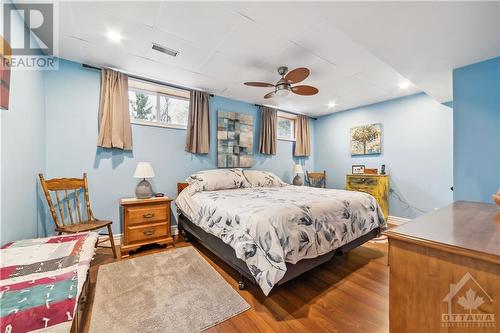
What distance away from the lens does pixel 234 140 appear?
3.87 meters

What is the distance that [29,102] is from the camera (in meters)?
1.96

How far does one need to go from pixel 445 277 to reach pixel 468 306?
95 millimetres

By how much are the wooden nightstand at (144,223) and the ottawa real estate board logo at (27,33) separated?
5.48 ft

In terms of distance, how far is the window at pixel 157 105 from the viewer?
303 cm

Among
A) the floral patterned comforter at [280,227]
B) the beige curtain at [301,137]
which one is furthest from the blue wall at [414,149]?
the floral patterned comforter at [280,227]

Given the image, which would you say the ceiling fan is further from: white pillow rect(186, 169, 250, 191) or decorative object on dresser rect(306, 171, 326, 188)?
decorative object on dresser rect(306, 171, 326, 188)

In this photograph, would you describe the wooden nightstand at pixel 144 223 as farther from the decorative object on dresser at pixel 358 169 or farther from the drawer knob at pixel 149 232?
the decorative object on dresser at pixel 358 169

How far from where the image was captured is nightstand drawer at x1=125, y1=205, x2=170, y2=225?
7.87ft

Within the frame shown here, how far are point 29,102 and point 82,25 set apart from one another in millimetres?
949

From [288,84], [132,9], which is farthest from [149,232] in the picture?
[288,84]

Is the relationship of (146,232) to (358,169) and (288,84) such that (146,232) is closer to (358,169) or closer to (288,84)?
(288,84)


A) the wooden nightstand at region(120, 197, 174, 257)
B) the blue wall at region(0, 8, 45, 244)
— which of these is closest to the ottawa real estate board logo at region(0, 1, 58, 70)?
the blue wall at region(0, 8, 45, 244)

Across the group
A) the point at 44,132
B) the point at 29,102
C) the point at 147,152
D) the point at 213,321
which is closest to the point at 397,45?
the point at 213,321

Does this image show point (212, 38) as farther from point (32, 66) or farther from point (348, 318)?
point (348, 318)
